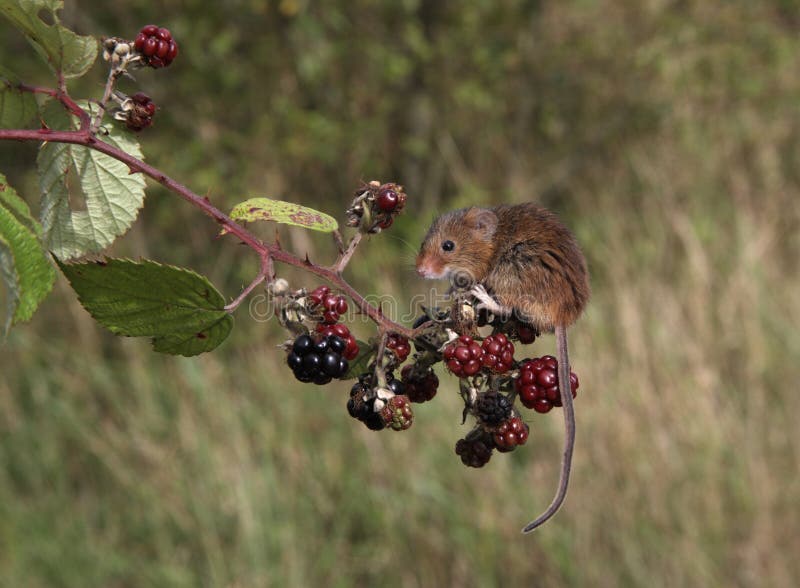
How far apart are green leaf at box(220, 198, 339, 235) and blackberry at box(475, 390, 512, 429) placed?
0.29 metres

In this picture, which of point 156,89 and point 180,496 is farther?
point 156,89

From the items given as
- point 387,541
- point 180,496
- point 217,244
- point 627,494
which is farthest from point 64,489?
point 627,494

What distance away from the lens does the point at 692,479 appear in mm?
4312

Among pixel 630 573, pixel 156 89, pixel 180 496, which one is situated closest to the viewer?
pixel 630 573

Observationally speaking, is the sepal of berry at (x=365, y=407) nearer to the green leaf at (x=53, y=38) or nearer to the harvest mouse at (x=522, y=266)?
the harvest mouse at (x=522, y=266)

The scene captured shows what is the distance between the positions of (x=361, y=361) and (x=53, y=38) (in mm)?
582

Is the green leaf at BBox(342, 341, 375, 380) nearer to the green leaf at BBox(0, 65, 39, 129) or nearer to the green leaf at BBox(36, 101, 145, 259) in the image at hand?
the green leaf at BBox(36, 101, 145, 259)

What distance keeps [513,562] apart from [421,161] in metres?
4.92

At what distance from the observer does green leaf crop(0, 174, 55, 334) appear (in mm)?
A: 896

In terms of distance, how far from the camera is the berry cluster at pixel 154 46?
116cm

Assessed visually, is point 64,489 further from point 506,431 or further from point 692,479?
point 506,431

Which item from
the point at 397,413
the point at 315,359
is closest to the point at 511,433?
the point at 397,413

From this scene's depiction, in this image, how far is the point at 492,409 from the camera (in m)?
1.09

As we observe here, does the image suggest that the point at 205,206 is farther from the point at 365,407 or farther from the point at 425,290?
the point at 425,290
